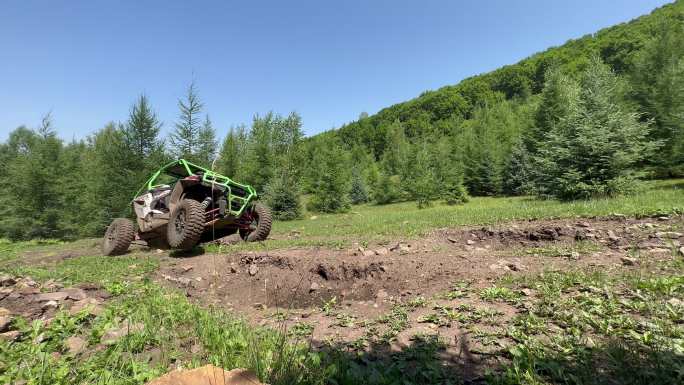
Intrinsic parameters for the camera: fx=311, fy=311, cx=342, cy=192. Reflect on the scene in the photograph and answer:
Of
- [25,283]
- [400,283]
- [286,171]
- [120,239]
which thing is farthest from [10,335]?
[286,171]

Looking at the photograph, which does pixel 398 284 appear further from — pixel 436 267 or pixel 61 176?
pixel 61 176

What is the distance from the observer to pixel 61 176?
83.9 feet

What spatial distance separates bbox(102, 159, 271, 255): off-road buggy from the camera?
7.20m

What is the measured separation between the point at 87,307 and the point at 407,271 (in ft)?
13.8

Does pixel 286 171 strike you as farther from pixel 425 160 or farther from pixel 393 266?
pixel 393 266

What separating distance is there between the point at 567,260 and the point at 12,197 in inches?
1391

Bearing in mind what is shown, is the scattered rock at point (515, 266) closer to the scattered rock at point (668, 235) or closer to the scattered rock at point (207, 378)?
the scattered rock at point (668, 235)

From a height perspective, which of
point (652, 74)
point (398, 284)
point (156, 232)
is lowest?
point (398, 284)

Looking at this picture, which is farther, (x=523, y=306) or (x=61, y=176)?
(x=61, y=176)

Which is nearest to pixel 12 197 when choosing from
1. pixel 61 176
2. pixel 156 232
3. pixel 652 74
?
pixel 61 176

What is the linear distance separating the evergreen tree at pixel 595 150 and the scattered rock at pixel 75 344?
51.2 ft

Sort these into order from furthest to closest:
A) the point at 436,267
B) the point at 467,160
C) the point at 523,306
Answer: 1. the point at 467,160
2. the point at 436,267
3. the point at 523,306

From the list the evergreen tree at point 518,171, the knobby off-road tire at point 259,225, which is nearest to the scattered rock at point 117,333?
the knobby off-road tire at point 259,225

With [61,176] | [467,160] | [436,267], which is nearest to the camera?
[436,267]
